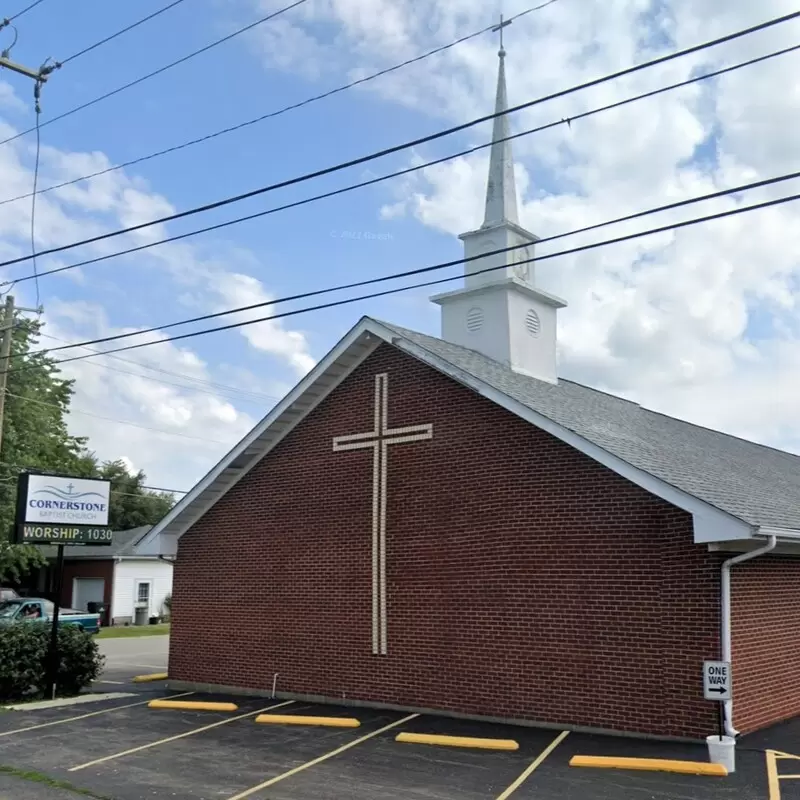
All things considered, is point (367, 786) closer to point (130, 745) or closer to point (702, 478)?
point (130, 745)

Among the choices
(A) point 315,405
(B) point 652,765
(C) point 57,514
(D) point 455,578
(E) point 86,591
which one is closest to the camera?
Answer: (B) point 652,765

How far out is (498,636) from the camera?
13711 millimetres

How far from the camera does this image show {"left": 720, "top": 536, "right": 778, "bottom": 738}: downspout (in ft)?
37.4

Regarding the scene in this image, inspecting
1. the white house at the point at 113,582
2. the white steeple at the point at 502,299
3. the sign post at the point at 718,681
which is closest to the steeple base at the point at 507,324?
the white steeple at the point at 502,299

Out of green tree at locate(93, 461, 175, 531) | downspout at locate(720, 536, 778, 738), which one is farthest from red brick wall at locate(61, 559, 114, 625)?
downspout at locate(720, 536, 778, 738)

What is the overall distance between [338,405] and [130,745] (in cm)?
696

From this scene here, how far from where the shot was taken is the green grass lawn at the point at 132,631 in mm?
34219

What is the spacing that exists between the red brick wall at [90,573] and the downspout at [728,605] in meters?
33.8

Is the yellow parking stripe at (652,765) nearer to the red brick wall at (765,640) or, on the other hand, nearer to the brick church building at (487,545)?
the brick church building at (487,545)

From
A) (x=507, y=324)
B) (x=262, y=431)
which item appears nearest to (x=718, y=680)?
(x=262, y=431)

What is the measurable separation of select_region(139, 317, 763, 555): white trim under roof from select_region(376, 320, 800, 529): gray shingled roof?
0.13m

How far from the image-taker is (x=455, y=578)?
47.3 feet

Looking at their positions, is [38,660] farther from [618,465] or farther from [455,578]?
[618,465]

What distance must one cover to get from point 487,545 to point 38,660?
9.11 meters
